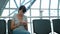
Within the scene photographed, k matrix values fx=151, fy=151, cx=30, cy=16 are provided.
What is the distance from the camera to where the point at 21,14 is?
3.38 meters

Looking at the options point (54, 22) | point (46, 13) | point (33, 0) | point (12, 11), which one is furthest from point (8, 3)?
point (54, 22)

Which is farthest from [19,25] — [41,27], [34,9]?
[34,9]

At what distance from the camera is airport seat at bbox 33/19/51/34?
12.7ft

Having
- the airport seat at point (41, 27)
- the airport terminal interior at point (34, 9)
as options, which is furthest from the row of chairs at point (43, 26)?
the airport terminal interior at point (34, 9)

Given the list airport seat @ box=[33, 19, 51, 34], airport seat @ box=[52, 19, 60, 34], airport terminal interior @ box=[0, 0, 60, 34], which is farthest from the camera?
airport terminal interior @ box=[0, 0, 60, 34]

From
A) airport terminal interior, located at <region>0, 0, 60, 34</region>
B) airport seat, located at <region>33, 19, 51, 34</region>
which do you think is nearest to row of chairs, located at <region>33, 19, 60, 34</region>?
airport seat, located at <region>33, 19, 51, 34</region>

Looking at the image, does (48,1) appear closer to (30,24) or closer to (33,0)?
(33,0)

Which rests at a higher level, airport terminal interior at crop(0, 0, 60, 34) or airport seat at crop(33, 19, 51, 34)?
airport terminal interior at crop(0, 0, 60, 34)

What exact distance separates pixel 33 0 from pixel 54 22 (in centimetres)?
134

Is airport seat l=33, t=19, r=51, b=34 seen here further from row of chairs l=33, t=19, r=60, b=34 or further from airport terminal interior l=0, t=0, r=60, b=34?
airport terminal interior l=0, t=0, r=60, b=34

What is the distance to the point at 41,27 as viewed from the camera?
12.9 feet

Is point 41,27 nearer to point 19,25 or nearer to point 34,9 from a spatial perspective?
point 19,25

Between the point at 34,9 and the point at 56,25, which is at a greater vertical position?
the point at 34,9

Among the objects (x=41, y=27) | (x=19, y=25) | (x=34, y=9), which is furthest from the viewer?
(x=34, y=9)
